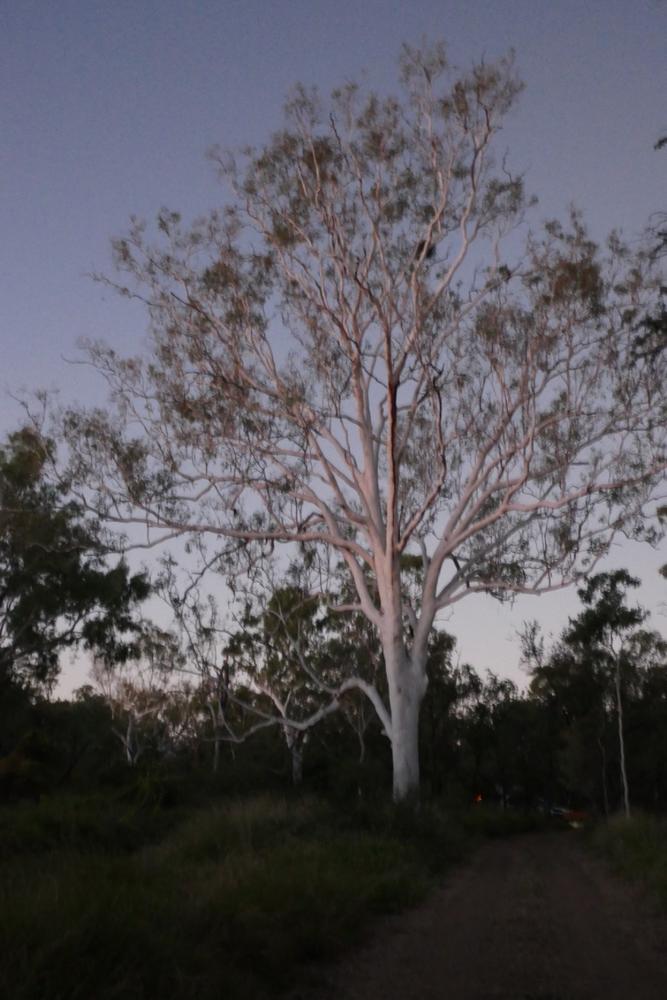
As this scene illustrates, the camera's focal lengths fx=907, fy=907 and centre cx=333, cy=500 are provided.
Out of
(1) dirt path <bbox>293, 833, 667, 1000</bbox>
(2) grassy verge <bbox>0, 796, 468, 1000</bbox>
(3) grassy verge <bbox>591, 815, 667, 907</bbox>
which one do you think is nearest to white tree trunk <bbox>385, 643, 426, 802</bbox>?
(2) grassy verge <bbox>0, 796, 468, 1000</bbox>

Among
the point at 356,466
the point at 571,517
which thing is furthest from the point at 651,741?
the point at 356,466

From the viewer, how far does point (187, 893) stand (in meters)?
5.91

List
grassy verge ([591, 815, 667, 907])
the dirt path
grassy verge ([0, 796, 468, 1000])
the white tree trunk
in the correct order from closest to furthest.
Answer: grassy verge ([0, 796, 468, 1000])
the dirt path
grassy verge ([591, 815, 667, 907])
the white tree trunk

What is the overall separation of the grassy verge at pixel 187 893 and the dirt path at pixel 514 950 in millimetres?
309

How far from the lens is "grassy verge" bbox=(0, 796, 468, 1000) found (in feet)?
12.9

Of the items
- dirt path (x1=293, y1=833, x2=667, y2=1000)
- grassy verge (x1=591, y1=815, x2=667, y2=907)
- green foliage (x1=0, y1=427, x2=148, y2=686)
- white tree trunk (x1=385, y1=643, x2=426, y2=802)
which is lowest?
dirt path (x1=293, y1=833, x2=667, y2=1000)

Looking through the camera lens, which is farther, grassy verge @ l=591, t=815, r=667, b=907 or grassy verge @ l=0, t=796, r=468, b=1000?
grassy verge @ l=591, t=815, r=667, b=907

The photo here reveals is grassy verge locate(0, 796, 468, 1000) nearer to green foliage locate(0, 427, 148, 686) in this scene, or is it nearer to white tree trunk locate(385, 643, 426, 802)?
white tree trunk locate(385, 643, 426, 802)

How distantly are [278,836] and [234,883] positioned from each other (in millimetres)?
3005

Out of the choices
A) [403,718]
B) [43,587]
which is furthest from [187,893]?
[43,587]

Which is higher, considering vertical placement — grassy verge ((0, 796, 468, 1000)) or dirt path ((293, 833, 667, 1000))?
grassy verge ((0, 796, 468, 1000))

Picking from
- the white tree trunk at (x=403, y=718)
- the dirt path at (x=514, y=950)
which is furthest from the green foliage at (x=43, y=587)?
the dirt path at (x=514, y=950)

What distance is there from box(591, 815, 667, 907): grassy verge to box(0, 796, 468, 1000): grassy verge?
7.58 ft

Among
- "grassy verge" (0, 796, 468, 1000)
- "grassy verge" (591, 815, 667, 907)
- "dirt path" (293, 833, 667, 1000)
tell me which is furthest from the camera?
"grassy verge" (591, 815, 667, 907)
